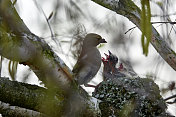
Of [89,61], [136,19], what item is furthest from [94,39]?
[136,19]

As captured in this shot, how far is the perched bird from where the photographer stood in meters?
4.21

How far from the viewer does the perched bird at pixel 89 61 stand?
4.21 m

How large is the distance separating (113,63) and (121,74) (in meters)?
0.58

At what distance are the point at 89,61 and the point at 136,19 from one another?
94cm

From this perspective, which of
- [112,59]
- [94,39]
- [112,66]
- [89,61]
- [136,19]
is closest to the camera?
[136,19]

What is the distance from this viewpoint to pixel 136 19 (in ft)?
13.3

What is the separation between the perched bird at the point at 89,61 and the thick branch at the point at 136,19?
566mm

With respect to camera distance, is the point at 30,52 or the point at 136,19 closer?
the point at 30,52

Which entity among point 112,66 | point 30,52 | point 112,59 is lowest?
point 30,52

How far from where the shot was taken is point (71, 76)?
9.06 ft

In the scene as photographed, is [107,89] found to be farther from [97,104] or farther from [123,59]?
[97,104]

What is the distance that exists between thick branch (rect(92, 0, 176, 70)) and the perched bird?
57 cm

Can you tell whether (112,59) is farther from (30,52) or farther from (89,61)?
(30,52)

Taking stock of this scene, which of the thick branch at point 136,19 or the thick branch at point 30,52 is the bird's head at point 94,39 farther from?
the thick branch at point 30,52
